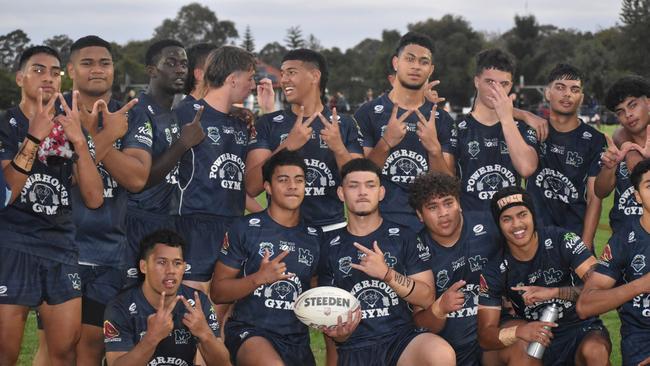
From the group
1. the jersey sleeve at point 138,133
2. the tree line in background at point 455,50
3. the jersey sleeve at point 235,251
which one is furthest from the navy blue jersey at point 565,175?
the tree line in background at point 455,50

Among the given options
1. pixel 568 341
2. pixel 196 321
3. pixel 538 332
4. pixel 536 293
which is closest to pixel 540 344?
pixel 538 332

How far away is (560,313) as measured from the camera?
6.50 metres

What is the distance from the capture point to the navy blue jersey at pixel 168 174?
6.54 metres

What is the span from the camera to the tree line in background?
72.7 metres

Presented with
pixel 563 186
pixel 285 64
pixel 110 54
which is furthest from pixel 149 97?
pixel 563 186

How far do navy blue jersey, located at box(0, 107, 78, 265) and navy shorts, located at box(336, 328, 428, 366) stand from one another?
2.07m

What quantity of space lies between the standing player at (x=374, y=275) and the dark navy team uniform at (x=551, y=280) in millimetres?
565

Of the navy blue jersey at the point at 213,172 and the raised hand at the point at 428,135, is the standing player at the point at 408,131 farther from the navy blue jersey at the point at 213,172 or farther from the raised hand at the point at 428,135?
the navy blue jersey at the point at 213,172

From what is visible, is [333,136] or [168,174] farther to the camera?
[333,136]

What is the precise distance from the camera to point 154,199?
664 centimetres

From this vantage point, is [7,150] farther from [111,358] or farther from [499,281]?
[499,281]

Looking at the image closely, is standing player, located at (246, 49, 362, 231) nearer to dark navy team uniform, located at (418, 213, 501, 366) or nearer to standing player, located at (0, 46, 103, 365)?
dark navy team uniform, located at (418, 213, 501, 366)

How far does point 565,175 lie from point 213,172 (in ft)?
10.1

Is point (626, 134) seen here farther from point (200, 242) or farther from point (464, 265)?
point (200, 242)
